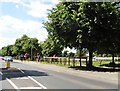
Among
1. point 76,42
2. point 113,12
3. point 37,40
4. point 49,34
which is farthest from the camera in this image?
point 37,40

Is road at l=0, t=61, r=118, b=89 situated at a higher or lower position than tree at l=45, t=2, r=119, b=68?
lower

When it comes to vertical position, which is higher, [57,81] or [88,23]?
[88,23]

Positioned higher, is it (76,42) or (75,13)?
(75,13)

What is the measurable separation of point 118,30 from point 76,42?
4.31 meters

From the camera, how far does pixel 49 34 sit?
37969 millimetres

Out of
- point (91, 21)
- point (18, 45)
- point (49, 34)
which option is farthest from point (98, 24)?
point (18, 45)

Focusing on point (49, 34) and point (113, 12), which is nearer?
point (113, 12)

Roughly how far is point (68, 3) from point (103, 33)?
196 inches

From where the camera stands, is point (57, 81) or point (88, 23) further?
point (88, 23)

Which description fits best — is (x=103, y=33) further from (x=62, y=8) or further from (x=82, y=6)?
(x=62, y=8)

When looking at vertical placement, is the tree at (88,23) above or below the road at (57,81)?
above

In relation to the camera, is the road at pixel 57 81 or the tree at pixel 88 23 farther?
the tree at pixel 88 23

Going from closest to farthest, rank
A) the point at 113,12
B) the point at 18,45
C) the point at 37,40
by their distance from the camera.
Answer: the point at 113,12
the point at 37,40
the point at 18,45

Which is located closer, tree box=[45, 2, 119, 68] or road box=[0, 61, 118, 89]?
road box=[0, 61, 118, 89]
